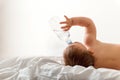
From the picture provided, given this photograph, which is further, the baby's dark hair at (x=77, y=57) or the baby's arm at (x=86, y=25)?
the baby's arm at (x=86, y=25)

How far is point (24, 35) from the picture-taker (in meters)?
1.68

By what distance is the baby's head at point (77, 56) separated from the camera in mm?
892

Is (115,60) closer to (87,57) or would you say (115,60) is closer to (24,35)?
(87,57)

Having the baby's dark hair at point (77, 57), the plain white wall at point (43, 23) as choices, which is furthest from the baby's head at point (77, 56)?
the plain white wall at point (43, 23)

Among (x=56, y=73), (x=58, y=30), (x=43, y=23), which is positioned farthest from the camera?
(x=43, y=23)

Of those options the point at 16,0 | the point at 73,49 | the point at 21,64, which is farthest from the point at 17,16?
the point at 73,49

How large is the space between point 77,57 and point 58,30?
1.59 feet

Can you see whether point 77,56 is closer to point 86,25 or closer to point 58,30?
point 86,25

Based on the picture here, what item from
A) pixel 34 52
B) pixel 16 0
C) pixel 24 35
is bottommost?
pixel 34 52

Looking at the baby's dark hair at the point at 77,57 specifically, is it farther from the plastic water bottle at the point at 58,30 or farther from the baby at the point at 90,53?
the plastic water bottle at the point at 58,30

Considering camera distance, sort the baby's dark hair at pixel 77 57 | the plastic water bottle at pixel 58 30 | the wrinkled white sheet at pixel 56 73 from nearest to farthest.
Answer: the wrinkled white sheet at pixel 56 73 < the baby's dark hair at pixel 77 57 < the plastic water bottle at pixel 58 30

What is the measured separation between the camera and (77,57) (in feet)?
2.92

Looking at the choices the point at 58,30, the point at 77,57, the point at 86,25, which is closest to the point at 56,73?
the point at 77,57

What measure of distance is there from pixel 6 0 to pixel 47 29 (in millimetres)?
416
